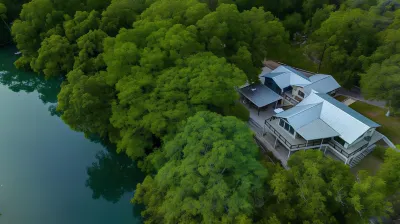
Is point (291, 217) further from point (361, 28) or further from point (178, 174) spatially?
point (361, 28)

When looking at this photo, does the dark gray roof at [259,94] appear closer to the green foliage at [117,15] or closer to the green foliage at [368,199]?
the green foliage at [368,199]

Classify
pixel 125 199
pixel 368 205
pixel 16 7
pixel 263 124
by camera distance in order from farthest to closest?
pixel 16 7
pixel 263 124
pixel 125 199
pixel 368 205

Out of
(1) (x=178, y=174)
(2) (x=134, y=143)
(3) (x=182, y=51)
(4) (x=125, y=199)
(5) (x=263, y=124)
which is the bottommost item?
(4) (x=125, y=199)

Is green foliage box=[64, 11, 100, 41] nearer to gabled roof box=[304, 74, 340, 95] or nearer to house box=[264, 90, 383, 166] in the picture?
house box=[264, 90, 383, 166]

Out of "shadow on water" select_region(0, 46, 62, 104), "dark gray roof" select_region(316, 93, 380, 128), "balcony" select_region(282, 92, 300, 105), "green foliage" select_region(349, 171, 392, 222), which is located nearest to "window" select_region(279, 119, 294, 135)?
"dark gray roof" select_region(316, 93, 380, 128)

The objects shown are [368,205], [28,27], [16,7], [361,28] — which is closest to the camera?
[368,205]

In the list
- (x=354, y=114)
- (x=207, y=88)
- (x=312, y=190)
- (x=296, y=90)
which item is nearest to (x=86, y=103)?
(x=207, y=88)

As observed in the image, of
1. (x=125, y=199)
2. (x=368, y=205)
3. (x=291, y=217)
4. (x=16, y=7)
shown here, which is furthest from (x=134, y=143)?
(x=16, y=7)

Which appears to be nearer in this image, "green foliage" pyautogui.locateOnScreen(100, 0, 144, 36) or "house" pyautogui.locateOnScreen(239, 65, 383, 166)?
"house" pyautogui.locateOnScreen(239, 65, 383, 166)
